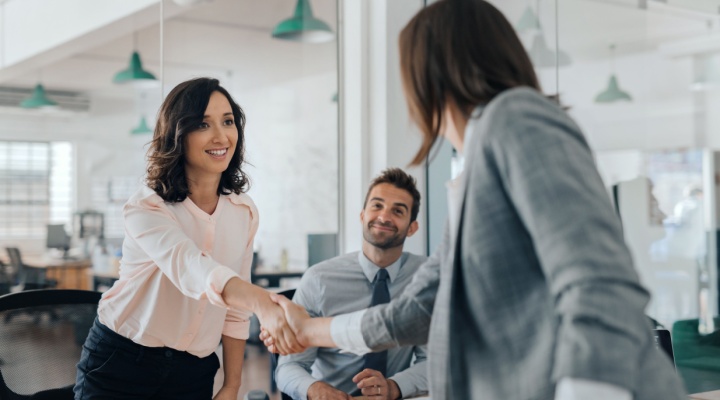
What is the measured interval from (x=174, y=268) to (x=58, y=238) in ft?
14.4

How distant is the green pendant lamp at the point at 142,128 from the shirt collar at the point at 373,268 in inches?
100.0

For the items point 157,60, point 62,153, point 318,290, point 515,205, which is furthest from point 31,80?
point 515,205

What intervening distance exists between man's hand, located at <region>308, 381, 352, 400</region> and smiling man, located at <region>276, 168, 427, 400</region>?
0.03 meters

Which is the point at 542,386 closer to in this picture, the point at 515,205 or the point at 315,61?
the point at 515,205

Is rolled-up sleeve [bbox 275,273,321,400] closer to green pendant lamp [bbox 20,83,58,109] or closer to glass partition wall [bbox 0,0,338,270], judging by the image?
glass partition wall [bbox 0,0,338,270]

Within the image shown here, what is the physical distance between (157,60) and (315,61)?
108cm

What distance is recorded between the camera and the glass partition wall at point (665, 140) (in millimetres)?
2791

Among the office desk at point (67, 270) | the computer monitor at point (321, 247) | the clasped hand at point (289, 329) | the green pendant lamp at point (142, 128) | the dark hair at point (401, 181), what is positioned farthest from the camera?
the office desk at point (67, 270)

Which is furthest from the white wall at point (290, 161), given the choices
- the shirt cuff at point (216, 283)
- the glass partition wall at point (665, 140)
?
the shirt cuff at point (216, 283)

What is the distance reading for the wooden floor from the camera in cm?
219

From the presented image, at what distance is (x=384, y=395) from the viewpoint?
94.3 inches

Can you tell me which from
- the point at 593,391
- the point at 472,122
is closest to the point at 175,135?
the point at 472,122

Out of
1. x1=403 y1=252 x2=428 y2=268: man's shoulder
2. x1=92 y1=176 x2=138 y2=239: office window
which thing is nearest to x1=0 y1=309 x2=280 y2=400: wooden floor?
x1=403 y1=252 x2=428 y2=268: man's shoulder

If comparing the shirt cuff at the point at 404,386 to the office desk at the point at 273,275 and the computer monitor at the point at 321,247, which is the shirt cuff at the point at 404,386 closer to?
the computer monitor at the point at 321,247
